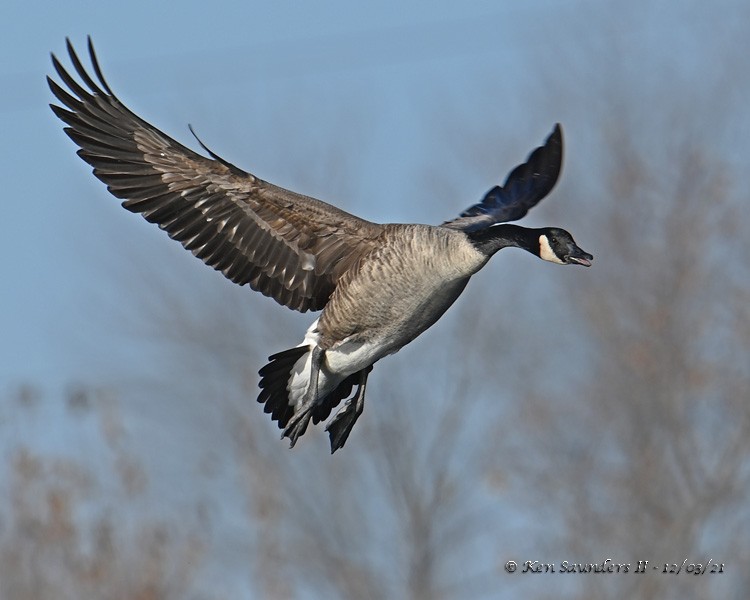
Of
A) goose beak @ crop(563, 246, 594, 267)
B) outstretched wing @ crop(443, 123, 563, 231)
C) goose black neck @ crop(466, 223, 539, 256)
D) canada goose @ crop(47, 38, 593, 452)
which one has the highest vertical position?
outstretched wing @ crop(443, 123, 563, 231)

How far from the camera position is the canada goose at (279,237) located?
32.3 feet

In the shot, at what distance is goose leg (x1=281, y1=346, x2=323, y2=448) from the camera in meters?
9.98

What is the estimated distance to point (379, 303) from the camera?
967 cm

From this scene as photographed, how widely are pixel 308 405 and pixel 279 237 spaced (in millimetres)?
938

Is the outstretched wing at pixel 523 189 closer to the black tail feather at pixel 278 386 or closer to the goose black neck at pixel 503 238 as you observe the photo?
the goose black neck at pixel 503 238

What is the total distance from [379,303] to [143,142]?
1.64 m

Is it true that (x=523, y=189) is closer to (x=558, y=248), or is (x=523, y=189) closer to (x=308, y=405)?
(x=558, y=248)

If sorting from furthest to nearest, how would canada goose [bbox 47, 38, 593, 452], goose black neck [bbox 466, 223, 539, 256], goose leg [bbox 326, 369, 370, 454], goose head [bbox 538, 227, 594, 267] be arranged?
goose leg [bbox 326, 369, 370, 454]
canada goose [bbox 47, 38, 593, 452]
goose head [bbox 538, 227, 594, 267]
goose black neck [bbox 466, 223, 539, 256]

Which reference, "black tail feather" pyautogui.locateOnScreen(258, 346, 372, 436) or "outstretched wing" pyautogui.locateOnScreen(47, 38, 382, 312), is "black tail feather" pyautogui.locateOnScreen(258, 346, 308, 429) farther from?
"outstretched wing" pyautogui.locateOnScreen(47, 38, 382, 312)

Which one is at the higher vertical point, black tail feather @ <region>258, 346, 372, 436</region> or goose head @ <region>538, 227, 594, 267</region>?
goose head @ <region>538, 227, 594, 267</region>

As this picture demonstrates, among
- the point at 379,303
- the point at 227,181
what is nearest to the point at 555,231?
the point at 379,303

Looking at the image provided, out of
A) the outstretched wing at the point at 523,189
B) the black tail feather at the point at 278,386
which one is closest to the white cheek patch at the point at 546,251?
the outstretched wing at the point at 523,189

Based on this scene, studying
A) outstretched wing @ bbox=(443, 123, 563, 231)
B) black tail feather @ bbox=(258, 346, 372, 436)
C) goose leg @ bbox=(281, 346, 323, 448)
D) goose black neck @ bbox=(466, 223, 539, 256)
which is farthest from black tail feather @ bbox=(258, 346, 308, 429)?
goose black neck @ bbox=(466, 223, 539, 256)

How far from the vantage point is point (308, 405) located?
32.9 feet
